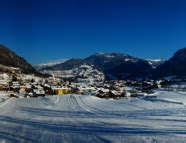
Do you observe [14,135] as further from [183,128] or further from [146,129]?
[183,128]

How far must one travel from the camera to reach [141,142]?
1224cm

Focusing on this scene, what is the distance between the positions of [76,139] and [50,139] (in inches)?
36.8

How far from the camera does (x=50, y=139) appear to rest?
13.3 metres

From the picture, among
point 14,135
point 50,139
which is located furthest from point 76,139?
point 14,135

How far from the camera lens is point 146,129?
15367mm

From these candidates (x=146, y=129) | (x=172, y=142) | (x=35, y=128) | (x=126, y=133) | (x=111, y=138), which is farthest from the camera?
(x=35, y=128)

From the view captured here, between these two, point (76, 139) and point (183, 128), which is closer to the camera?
point (76, 139)

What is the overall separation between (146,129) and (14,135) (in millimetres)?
5317

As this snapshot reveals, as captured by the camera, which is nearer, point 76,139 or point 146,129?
point 76,139

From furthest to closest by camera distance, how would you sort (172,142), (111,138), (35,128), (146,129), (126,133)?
(35,128)
(146,129)
(126,133)
(111,138)
(172,142)

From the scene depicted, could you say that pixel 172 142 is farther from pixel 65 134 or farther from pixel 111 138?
pixel 65 134

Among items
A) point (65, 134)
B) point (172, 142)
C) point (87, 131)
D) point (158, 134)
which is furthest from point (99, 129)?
point (172, 142)

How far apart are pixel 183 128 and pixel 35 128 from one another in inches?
251

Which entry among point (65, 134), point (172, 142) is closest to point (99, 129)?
point (65, 134)
